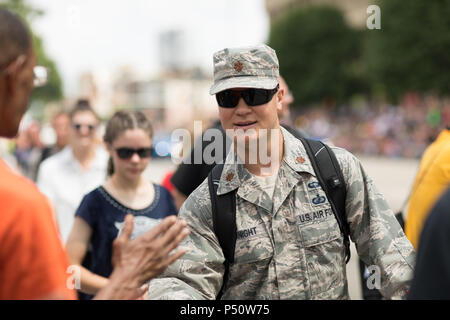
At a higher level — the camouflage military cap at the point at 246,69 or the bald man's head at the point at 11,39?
the bald man's head at the point at 11,39

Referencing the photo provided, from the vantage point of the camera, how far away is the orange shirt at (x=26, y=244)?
1.45 m

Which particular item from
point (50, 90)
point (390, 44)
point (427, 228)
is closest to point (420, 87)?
point (390, 44)

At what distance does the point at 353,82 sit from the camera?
4466cm

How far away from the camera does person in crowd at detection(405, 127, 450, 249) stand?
3354 mm

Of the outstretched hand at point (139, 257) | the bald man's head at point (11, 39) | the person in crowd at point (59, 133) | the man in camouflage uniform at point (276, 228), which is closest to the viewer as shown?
the bald man's head at point (11, 39)

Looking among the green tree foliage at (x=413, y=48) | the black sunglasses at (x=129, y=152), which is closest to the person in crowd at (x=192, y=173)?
the black sunglasses at (x=129, y=152)

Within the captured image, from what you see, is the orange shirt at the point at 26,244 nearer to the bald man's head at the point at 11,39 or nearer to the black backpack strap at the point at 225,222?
the bald man's head at the point at 11,39

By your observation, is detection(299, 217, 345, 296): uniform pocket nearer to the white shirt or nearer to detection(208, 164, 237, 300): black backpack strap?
detection(208, 164, 237, 300): black backpack strap

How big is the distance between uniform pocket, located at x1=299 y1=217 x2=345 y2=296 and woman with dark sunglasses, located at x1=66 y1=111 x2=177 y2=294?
1416 mm

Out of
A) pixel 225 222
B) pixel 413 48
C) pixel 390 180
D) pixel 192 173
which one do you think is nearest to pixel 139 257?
pixel 225 222

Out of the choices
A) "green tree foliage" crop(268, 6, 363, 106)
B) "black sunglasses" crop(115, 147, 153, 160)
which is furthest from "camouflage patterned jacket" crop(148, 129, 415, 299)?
"green tree foliage" crop(268, 6, 363, 106)

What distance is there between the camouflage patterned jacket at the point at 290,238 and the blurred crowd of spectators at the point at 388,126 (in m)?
18.1

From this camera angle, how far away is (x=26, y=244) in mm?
1466
